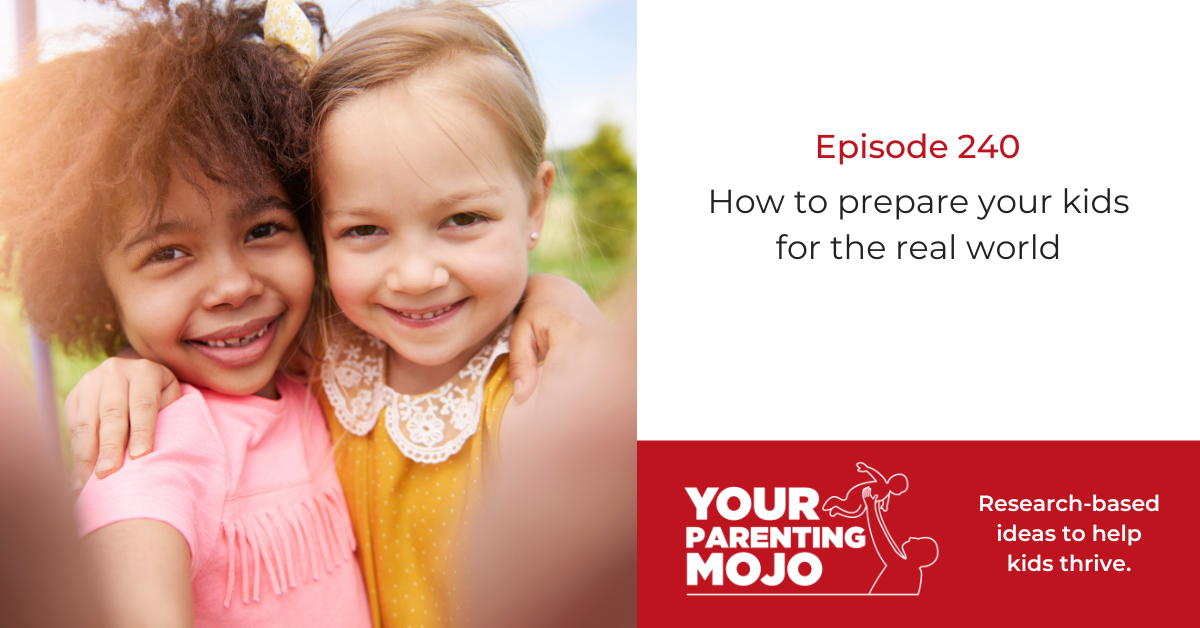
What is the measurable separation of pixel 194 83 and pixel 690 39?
58 cm

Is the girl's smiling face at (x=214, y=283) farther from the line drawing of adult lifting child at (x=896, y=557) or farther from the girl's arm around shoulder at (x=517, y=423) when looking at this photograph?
the line drawing of adult lifting child at (x=896, y=557)

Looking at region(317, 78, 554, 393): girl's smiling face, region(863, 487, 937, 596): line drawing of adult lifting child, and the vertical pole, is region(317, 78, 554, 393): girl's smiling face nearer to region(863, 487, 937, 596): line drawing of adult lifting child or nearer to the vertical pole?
the vertical pole

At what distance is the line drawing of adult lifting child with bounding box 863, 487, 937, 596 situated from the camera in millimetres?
979

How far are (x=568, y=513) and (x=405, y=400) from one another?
10.1 inches

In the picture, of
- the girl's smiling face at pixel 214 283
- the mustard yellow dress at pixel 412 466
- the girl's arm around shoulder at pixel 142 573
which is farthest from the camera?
the mustard yellow dress at pixel 412 466

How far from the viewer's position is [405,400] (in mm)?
1027

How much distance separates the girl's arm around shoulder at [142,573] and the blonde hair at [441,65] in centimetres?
39

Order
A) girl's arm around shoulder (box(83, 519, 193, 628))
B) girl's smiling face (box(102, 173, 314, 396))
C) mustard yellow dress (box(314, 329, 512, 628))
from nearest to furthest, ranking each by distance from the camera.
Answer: girl's arm around shoulder (box(83, 519, 193, 628)) < girl's smiling face (box(102, 173, 314, 396)) < mustard yellow dress (box(314, 329, 512, 628))

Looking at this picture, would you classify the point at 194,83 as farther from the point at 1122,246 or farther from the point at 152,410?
the point at 1122,246

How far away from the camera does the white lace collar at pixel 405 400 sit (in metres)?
0.99

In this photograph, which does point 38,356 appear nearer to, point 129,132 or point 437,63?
point 129,132

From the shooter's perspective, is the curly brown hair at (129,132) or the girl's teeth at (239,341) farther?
the girl's teeth at (239,341)

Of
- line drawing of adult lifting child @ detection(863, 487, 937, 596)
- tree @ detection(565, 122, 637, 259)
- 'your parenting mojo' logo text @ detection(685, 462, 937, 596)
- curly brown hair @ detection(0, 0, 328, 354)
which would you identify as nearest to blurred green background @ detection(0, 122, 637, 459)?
tree @ detection(565, 122, 637, 259)

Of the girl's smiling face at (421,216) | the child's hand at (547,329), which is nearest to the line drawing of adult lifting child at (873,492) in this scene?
the child's hand at (547,329)
